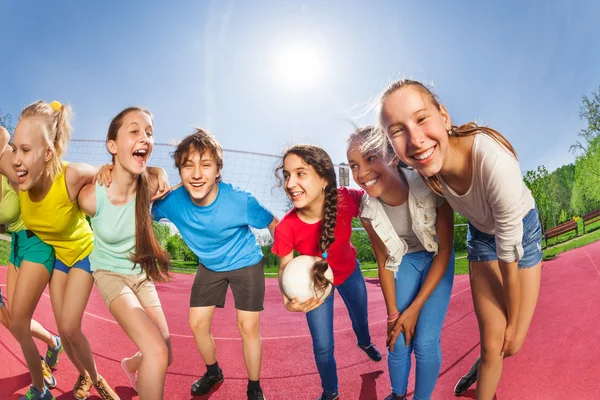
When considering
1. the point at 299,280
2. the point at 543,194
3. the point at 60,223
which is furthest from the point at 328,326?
the point at 543,194

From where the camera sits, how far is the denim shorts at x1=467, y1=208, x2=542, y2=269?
4.93 ft

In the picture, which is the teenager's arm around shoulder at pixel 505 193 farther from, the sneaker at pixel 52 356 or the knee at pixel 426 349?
the sneaker at pixel 52 356

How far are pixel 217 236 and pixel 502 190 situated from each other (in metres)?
1.29

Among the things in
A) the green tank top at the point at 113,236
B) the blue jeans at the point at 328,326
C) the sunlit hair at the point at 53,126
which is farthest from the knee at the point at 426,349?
the sunlit hair at the point at 53,126

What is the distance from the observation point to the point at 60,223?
1786 millimetres

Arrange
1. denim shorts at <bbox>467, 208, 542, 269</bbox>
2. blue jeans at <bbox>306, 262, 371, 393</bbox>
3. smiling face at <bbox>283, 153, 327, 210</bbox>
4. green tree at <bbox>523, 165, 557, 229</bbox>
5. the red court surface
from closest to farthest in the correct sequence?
denim shorts at <bbox>467, 208, 542, 269</bbox> → smiling face at <bbox>283, 153, 327, 210</bbox> → blue jeans at <bbox>306, 262, 371, 393</bbox> → the red court surface → green tree at <bbox>523, 165, 557, 229</bbox>

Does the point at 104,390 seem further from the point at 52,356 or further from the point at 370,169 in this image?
the point at 370,169

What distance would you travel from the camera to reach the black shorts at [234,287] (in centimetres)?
196

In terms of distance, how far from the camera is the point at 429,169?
1399mm

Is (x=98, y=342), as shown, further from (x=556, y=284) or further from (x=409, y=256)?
(x=556, y=284)

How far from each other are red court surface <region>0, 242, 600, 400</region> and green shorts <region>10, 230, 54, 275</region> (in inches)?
33.0

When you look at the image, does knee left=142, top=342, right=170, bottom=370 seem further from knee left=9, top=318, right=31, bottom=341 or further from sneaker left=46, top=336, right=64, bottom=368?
sneaker left=46, top=336, right=64, bottom=368

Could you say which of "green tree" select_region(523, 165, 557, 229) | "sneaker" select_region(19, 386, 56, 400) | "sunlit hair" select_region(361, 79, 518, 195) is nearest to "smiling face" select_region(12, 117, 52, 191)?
"sneaker" select_region(19, 386, 56, 400)

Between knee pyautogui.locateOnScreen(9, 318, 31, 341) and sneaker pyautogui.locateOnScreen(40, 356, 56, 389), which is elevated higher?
knee pyautogui.locateOnScreen(9, 318, 31, 341)
